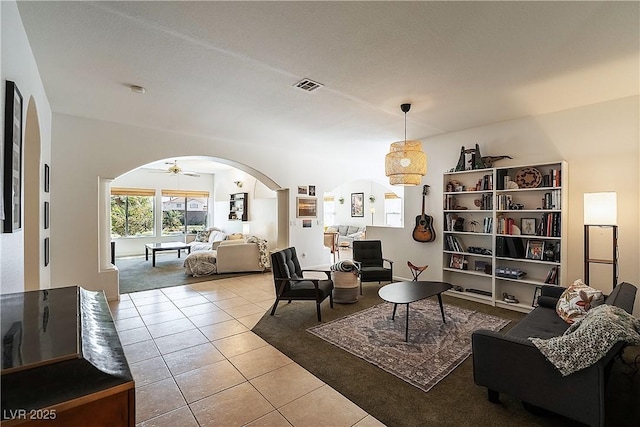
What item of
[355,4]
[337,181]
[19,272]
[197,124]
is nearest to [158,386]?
[19,272]

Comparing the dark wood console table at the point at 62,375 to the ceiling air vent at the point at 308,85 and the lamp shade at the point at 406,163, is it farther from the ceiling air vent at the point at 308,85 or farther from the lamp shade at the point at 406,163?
the lamp shade at the point at 406,163

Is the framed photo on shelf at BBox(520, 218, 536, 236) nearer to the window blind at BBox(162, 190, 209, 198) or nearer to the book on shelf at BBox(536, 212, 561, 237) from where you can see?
the book on shelf at BBox(536, 212, 561, 237)

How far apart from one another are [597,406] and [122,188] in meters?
10.9

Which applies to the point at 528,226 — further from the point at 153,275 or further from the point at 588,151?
the point at 153,275

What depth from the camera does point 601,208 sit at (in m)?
3.28

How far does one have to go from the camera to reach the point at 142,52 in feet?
8.33

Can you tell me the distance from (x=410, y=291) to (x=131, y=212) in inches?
364

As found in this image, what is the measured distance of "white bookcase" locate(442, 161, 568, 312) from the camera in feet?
12.9

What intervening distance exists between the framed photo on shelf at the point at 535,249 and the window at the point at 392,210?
6.75 meters

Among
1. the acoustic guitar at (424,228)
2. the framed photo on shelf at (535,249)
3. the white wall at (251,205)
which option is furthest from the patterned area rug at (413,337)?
the white wall at (251,205)

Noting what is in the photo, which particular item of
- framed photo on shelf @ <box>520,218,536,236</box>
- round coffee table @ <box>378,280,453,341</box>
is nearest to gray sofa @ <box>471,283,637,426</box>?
round coffee table @ <box>378,280,453,341</box>

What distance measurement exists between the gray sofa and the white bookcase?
1.65 meters

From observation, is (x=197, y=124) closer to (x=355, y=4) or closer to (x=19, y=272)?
(x=19, y=272)

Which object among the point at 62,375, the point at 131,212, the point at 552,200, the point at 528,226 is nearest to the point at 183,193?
the point at 131,212
